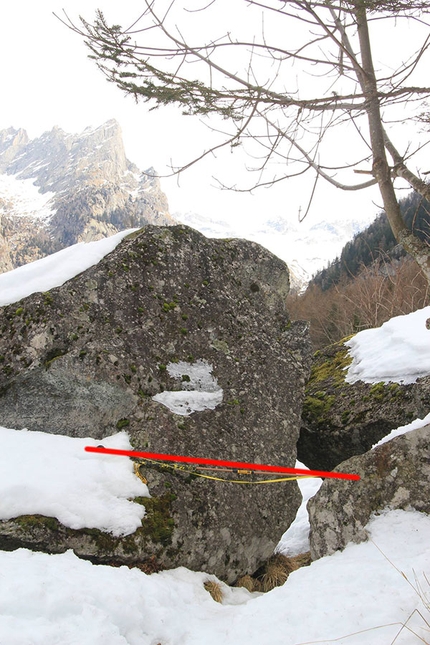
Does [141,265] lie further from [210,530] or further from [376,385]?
[376,385]

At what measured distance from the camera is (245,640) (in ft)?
8.39

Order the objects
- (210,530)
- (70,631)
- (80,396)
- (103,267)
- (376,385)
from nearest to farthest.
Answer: (70,631) < (210,530) < (80,396) < (103,267) < (376,385)

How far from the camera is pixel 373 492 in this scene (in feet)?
12.2

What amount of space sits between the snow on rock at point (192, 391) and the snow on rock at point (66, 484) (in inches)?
36.0

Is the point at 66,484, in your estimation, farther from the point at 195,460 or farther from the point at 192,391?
the point at 192,391

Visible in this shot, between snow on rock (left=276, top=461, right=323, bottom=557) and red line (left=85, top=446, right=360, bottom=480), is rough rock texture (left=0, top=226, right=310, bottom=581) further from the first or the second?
snow on rock (left=276, top=461, right=323, bottom=557)

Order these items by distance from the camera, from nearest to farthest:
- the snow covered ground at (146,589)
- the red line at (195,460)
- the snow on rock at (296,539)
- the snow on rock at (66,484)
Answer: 1. the snow covered ground at (146,589)
2. the snow on rock at (66,484)
3. the red line at (195,460)
4. the snow on rock at (296,539)

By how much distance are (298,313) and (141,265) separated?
35.4 metres

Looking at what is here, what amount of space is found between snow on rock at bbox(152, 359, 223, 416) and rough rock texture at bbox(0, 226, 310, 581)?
1.2 inches

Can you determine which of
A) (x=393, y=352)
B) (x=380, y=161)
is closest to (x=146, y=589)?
(x=380, y=161)

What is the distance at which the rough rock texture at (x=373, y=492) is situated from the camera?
356cm

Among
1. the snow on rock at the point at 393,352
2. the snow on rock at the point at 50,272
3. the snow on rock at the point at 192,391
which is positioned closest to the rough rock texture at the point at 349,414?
the snow on rock at the point at 393,352

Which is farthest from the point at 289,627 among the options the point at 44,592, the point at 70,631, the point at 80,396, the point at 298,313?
the point at 298,313

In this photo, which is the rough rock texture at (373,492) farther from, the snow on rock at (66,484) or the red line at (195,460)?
the snow on rock at (66,484)
